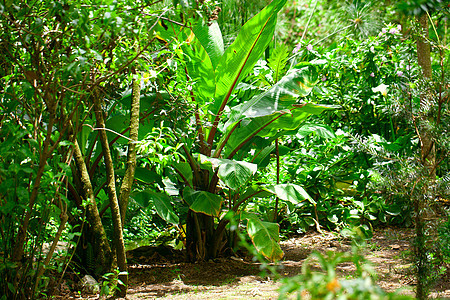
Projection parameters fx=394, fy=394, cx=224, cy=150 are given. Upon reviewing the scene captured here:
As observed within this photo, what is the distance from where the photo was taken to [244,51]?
363 centimetres

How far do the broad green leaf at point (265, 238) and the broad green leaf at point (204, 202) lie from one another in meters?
0.31

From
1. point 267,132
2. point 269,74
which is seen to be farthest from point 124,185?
point 269,74

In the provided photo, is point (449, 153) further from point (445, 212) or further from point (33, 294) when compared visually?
point (33, 294)

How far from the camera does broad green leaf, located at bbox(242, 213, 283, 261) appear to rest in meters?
3.13

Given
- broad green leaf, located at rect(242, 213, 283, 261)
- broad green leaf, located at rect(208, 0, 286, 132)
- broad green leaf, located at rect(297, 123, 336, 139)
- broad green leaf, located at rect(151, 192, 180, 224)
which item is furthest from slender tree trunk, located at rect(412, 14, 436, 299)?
broad green leaf, located at rect(151, 192, 180, 224)

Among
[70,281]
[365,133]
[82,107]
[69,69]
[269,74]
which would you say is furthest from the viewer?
[365,133]

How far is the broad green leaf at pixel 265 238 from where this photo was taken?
313 cm

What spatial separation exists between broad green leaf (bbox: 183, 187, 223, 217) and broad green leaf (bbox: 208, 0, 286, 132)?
68 centimetres

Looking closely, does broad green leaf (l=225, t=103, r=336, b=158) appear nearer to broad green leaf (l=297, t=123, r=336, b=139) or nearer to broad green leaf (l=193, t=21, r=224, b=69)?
broad green leaf (l=297, t=123, r=336, b=139)

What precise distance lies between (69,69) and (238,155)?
274 cm

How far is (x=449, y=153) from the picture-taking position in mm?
2160

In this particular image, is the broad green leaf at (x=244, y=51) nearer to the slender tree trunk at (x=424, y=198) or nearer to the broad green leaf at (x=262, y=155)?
the broad green leaf at (x=262, y=155)

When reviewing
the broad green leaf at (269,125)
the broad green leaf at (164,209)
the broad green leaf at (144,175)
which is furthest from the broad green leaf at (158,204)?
the broad green leaf at (269,125)

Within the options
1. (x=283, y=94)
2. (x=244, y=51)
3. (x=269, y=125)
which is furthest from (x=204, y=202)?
(x=244, y=51)
